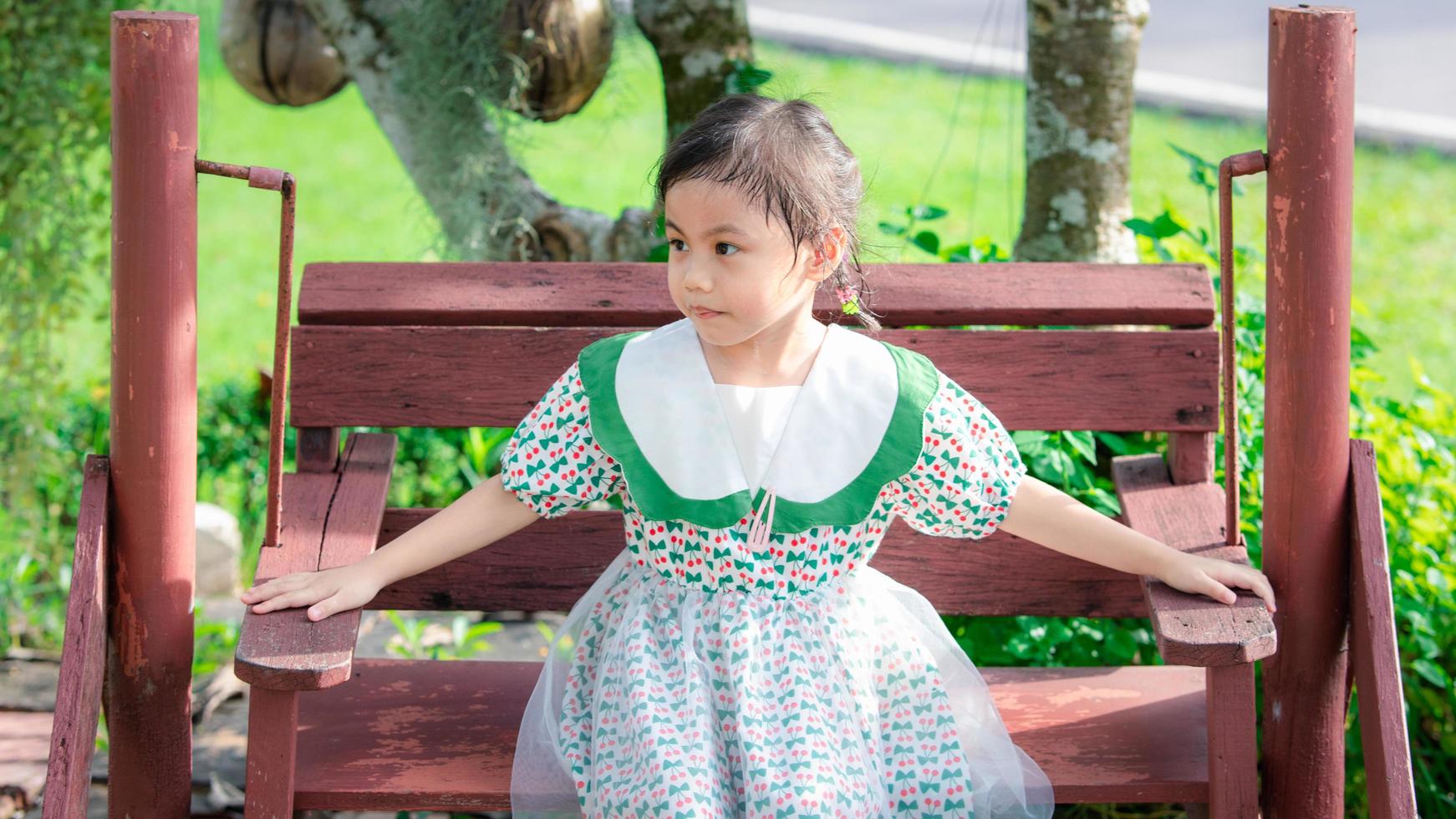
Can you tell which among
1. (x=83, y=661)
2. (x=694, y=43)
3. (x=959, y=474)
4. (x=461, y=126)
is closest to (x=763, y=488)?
(x=959, y=474)

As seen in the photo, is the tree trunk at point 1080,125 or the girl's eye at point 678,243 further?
the tree trunk at point 1080,125

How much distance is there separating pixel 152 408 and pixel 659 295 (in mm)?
793

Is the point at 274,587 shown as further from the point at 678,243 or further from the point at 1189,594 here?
the point at 1189,594

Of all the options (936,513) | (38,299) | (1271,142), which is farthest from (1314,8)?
(38,299)

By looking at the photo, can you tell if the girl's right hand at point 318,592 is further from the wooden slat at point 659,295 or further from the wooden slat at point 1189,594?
the wooden slat at point 1189,594

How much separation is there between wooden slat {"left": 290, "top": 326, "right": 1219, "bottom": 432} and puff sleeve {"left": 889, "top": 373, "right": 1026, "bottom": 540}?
0.84 feet

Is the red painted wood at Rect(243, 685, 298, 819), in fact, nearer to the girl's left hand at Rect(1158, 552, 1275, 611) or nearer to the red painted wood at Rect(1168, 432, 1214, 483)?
the girl's left hand at Rect(1158, 552, 1275, 611)

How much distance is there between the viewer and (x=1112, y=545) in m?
2.10

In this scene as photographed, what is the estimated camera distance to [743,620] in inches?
80.4

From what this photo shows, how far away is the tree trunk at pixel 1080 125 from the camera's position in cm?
299

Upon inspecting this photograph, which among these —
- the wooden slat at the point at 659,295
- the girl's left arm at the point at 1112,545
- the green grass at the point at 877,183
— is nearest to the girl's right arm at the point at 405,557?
the wooden slat at the point at 659,295

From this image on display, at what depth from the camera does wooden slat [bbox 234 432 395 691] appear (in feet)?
6.09
